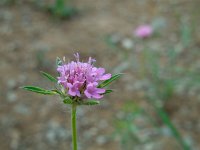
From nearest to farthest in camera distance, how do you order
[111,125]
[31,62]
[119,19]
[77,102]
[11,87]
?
[77,102] < [111,125] < [11,87] < [31,62] < [119,19]

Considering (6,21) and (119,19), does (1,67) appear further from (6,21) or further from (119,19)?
(119,19)

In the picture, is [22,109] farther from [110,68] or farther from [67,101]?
[67,101]

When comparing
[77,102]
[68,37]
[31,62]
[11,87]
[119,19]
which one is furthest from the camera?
[119,19]

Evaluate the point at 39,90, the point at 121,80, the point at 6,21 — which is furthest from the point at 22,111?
the point at 39,90

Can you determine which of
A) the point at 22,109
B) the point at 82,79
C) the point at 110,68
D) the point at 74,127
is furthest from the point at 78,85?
the point at 110,68

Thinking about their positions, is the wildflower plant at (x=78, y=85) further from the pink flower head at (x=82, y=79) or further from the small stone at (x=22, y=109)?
the small stone at (x=22, y=109)

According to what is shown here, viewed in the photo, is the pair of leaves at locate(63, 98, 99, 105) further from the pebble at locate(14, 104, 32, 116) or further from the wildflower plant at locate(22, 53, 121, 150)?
the pebble at locate(14, 104, 32, 116)
